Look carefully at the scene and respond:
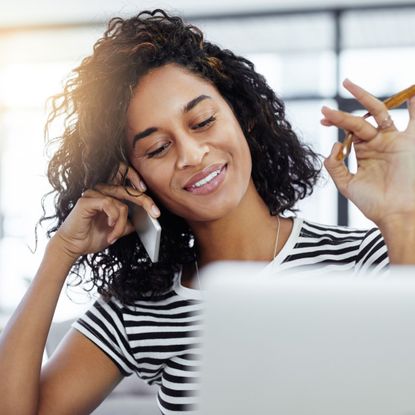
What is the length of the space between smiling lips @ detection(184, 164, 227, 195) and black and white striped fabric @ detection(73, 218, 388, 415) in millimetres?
195

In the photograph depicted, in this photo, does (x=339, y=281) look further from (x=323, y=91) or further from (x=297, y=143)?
(x=323, y=91)

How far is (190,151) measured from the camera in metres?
1.30

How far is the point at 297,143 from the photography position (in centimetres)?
160

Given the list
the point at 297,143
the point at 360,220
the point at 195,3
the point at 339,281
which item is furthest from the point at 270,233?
the point at 195,3

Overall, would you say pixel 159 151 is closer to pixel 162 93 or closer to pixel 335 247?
pixel 162 93

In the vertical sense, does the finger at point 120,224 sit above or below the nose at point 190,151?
below

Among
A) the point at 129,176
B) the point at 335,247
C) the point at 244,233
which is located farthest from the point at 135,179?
the point at 335,247

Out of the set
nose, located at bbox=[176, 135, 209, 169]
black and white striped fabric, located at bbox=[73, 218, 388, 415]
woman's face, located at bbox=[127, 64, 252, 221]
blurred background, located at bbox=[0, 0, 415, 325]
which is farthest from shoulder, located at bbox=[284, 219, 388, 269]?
blurred background, located at bbox=[0, 0, 415, 325]

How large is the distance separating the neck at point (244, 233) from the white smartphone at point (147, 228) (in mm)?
→ 109

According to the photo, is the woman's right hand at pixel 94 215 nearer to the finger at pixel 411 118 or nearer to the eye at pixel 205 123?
the eye at pixel 205 123

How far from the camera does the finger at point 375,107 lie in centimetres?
115

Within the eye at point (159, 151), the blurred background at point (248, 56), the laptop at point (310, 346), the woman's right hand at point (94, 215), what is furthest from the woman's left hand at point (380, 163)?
the blurred background at point (248, 56)

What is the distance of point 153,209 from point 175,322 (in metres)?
0.23

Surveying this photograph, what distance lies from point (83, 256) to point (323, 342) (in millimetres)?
1116
